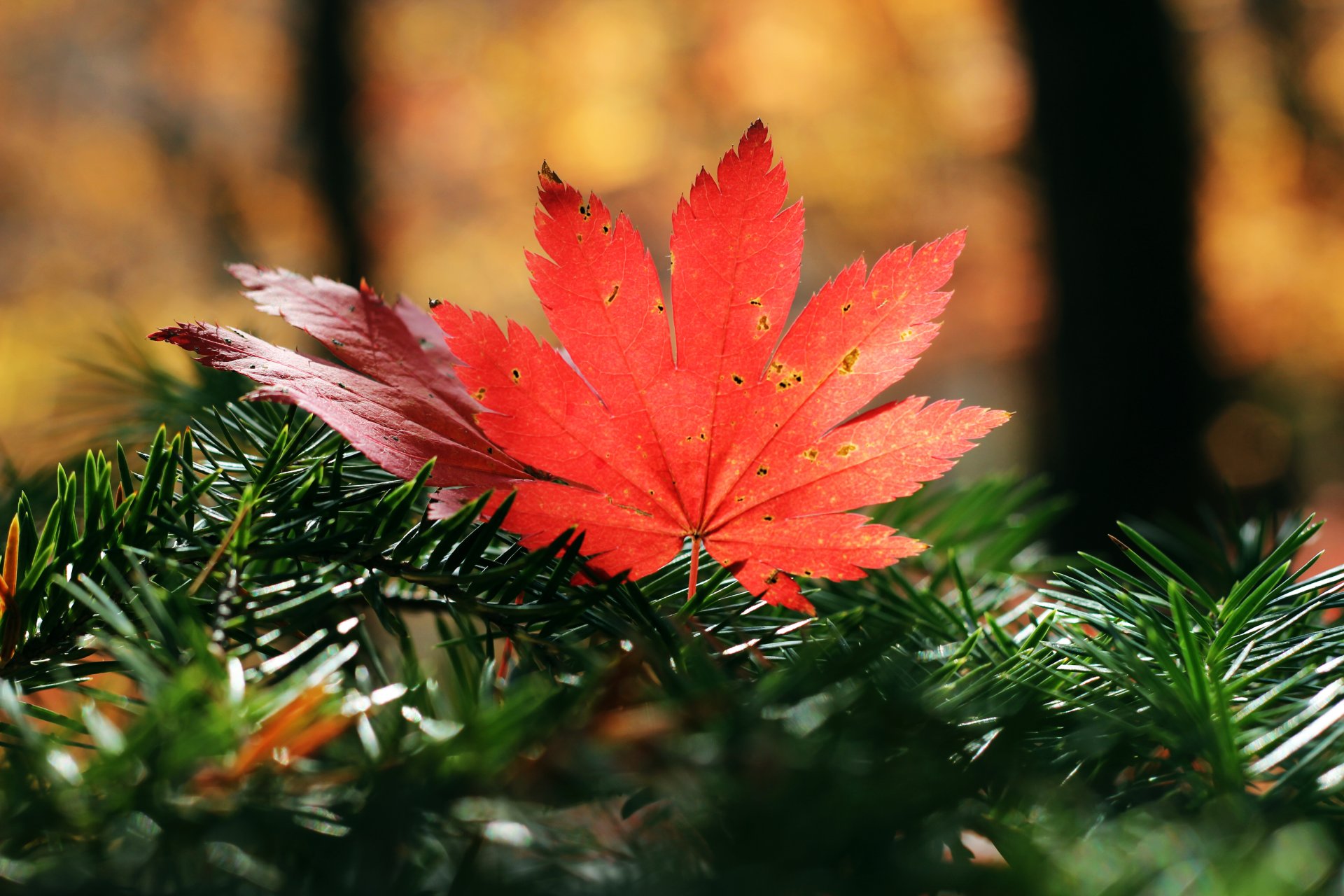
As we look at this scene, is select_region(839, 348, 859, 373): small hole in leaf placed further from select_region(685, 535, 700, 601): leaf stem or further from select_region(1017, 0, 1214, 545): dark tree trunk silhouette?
select_region(1017, 0, 1214, 545): dark tree trunk silhouette

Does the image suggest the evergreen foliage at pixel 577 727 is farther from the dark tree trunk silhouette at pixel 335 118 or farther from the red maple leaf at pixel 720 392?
the dark tree trunk silhouette at pixel 335 118

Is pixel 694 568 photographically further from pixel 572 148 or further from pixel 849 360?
pixel 572 148

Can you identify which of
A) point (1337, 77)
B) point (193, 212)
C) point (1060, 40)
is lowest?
point (1060, 40)

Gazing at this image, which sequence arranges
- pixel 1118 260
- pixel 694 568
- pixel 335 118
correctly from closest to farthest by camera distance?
1. pixel 694 568
2. pixel 1118 260
3. pixel 335 118

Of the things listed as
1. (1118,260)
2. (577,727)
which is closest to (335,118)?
(1118,260)

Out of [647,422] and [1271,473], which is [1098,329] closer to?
[1271,473]

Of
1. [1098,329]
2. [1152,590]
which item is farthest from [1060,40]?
[1152,590]
